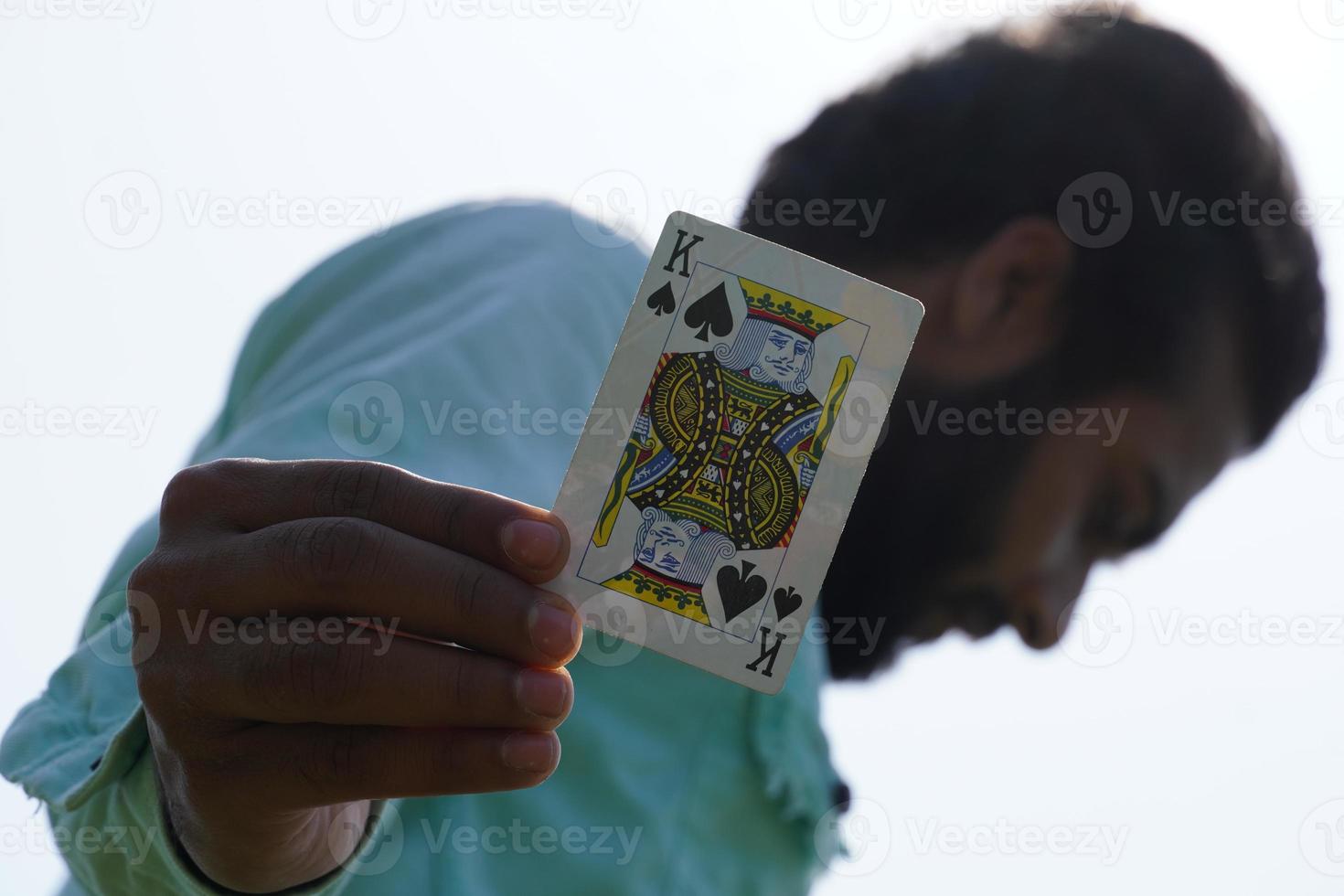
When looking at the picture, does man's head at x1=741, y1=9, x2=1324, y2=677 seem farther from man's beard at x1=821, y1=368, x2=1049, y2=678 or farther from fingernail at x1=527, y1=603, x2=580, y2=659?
fingernail at x1=527, y1=603, x2=580, y2=659

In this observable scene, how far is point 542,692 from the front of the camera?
126 cm

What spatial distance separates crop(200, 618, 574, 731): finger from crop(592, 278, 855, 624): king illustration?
1.24ft

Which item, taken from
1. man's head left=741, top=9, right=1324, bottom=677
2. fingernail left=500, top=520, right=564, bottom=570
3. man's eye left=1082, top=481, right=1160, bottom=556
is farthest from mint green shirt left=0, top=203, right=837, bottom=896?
man's eye left=1082, top=481, right=1160, bottom=556

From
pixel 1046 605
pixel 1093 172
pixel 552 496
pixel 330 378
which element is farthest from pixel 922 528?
pixel 330 378

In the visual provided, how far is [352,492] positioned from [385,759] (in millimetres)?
325

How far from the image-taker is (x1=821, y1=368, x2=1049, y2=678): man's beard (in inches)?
112

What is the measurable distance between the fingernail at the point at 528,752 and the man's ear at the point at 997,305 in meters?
1.76

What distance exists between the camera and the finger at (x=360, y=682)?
48.4 inches

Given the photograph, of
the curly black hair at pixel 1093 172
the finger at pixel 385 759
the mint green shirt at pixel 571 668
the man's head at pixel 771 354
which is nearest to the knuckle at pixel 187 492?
the finger at pixel 385 759

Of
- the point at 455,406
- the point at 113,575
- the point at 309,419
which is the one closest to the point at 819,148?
the point at 455,406

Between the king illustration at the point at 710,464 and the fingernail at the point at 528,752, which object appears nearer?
the fingernail at the point at 528,752

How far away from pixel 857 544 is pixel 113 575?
6.16ft

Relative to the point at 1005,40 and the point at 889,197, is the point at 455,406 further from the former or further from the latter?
the point at 1005,40

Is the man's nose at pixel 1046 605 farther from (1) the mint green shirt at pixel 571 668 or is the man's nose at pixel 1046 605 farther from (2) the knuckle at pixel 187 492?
(2) the knuckle at pixel 187 492
